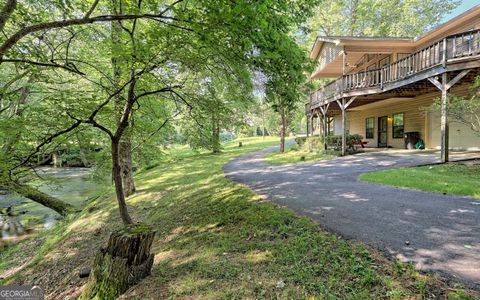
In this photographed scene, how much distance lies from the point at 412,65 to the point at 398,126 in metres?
6.48

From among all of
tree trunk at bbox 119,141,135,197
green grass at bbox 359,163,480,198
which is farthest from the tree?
green grass at bbox 359,163,480,198

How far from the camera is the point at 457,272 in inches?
108

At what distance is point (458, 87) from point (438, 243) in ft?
39.4

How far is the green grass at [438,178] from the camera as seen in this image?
5.87 metres

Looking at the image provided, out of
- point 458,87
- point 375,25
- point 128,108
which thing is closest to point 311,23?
point 375,25

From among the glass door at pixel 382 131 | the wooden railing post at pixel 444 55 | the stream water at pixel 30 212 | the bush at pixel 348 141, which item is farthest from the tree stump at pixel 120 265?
the glass door at pixel 382 131

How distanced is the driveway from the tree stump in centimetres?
296

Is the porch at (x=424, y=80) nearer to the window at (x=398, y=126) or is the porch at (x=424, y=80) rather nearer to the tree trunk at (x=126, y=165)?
the window at (x=398, y=126)

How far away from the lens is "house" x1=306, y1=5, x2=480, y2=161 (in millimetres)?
8422

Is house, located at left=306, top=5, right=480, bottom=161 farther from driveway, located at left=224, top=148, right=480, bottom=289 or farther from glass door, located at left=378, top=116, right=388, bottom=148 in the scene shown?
driveway, located at left=224, top=148, right=480, bottom=289

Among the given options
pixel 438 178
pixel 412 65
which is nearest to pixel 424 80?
pixel 412 65

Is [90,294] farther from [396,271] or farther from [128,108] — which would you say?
[396,271]

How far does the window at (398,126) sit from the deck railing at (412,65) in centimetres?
453

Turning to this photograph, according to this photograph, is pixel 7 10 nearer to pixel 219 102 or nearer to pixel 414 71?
pixel 219 102
